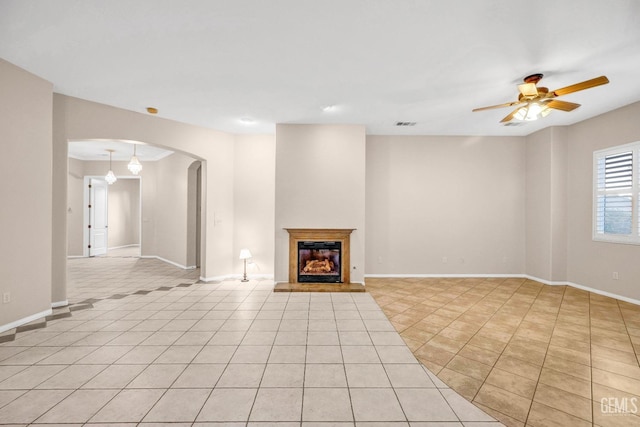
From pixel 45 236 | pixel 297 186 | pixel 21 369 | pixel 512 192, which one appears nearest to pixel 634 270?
pixel 512 192

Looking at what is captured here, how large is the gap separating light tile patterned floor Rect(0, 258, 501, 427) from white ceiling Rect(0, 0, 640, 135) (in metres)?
3.13

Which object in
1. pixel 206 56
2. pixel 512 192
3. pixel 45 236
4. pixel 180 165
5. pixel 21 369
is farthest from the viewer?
pixel 180 165

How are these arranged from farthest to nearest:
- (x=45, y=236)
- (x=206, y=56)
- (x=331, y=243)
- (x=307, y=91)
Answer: (x=331, y=243) < (x=307, y=91) < (x=45, y=236) < (x=206, y=56)

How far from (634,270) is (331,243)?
4838mm

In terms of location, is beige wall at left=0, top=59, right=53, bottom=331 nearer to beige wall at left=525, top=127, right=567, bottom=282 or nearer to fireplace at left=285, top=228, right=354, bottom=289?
fireplace at left=285, top=228, right=354, bottom=289

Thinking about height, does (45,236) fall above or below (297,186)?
below

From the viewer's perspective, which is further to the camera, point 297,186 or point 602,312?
point 297,186

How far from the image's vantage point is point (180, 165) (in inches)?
275

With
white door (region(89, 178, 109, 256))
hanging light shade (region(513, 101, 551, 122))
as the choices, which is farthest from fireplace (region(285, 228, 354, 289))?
white door (region(89, 178, 109, 256))

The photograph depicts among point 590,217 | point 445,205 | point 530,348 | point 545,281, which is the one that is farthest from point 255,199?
point 590,217

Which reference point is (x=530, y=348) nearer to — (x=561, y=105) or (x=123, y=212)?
(x=561, y=105)

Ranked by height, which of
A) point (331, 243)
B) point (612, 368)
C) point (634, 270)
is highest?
point (331, 243)

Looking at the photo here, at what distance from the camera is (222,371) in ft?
7.73

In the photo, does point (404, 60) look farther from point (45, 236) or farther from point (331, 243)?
point (45, 236)
